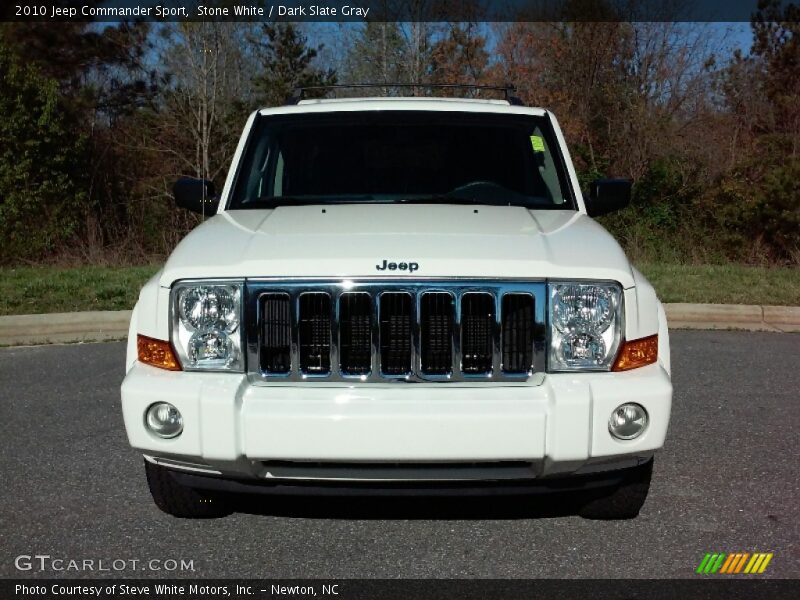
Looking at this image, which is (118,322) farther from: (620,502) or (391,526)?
(620,502)

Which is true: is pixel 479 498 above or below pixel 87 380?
above

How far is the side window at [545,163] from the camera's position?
4.94 metres

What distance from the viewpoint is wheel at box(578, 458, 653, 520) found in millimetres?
3848

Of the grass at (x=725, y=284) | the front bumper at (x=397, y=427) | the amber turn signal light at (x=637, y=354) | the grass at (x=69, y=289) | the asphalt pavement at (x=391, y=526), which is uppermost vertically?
the amber turn signal light at (x=637, y=354)

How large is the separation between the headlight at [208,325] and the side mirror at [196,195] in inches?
63.6

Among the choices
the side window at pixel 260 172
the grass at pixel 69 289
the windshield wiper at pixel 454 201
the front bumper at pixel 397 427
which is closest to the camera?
the front bumper at pixel 397 427

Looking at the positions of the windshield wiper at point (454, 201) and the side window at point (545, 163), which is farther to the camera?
the side window at point (545, 163)

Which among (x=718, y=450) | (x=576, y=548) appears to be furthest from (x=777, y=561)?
(x=718, y=450)

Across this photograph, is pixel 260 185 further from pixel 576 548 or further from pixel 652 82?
pixel 652 82

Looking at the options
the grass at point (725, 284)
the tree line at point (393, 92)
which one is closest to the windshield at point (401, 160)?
the grass at point (725, 284)

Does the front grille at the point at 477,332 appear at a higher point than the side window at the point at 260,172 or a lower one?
lower

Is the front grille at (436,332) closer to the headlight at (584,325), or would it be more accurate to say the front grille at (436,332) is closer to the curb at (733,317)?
the headlight at (584,325)

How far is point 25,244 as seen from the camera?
19453 millimetres

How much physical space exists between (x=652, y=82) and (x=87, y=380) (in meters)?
22.5
